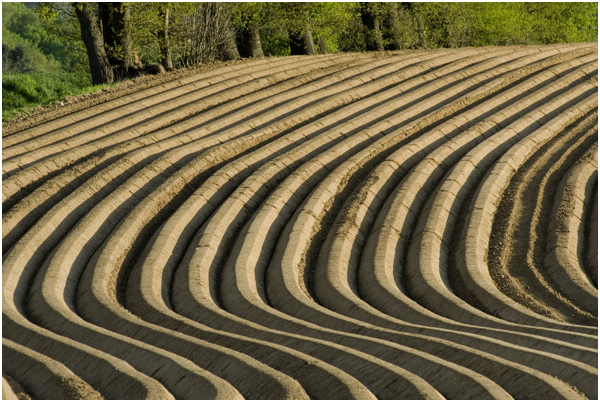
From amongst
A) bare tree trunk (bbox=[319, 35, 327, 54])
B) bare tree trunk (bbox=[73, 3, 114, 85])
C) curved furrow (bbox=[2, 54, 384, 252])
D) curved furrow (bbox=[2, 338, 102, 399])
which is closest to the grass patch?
bare tree trunk (bbox=[73, 3, 114, 85])

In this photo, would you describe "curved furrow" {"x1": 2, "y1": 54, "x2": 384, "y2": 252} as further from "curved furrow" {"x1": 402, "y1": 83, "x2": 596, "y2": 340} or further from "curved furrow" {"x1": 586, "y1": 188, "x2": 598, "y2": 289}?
"curved furrow" {"x1": 586, "y1": 188, "x2": 598, "y2": 289}

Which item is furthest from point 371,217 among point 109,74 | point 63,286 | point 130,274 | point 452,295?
point 109,74

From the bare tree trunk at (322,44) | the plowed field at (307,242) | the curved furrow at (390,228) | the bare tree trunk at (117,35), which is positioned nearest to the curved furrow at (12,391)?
the plowed field at (307,242)

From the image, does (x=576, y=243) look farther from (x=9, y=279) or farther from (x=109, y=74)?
(x=109, y=74)

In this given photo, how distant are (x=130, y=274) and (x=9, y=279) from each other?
55.7 inches

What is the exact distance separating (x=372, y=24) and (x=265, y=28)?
426 centimetres

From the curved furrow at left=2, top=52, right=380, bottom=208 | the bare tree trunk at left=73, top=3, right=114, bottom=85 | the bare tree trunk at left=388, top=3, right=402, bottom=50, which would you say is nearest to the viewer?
the curved furrow at left=2, top=52, right=380, bottom=208

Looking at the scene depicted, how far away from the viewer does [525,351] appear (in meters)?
5.14

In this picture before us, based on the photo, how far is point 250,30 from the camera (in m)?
21.8

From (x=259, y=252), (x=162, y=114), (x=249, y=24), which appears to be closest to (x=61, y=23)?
(x=249, y=24)

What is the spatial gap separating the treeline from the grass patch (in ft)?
3.29

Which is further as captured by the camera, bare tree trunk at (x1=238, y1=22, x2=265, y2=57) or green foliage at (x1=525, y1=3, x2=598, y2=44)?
green foliage at (x1=525, y1=3, x2=598, y2=44)

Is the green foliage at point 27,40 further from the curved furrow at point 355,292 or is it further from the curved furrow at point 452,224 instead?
the curved furrow at point 355,292

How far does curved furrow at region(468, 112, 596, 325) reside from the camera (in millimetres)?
7078
